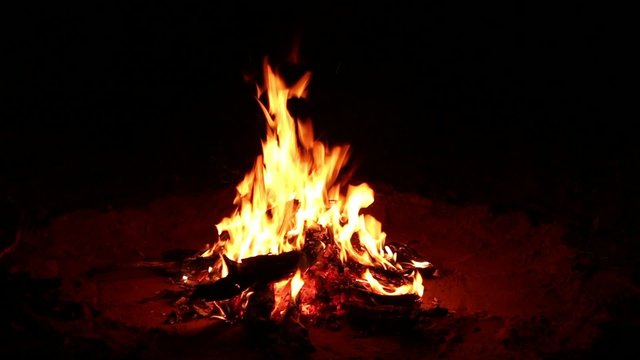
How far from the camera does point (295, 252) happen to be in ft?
14.0

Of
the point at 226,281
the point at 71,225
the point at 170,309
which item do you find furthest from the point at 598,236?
the point at 71,225

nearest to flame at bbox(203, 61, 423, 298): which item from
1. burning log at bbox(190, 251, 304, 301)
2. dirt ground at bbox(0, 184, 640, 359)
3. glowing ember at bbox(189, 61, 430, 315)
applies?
glowing ember at bbox(189, 61, 430, 315)

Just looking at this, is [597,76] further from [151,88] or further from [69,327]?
[69,327]

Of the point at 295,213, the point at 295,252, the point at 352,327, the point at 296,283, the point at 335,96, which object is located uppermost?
the point at 335,96

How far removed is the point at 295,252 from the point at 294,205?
0.58 metres

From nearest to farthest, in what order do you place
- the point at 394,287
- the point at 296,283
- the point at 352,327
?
1. the point at 352,327
2. the point at 296,283
3. the point at 394,287

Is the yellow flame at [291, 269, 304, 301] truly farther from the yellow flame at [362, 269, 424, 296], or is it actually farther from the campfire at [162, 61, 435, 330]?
the yellow flame at [362, 269, 424, 296]

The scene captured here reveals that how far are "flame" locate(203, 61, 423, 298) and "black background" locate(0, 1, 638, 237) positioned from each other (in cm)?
130

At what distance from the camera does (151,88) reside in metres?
8.72

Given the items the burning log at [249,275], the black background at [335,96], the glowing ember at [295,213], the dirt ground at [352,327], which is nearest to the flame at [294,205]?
the glowing ember at [295,213]

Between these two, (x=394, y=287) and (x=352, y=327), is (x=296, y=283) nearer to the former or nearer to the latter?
(x=352, y=327)

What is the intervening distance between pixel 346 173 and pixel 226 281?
265 centimetres

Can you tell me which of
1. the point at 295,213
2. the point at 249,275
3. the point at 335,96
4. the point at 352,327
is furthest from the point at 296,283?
the point at 335,96

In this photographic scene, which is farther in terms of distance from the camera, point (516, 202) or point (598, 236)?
point (516, 202)
